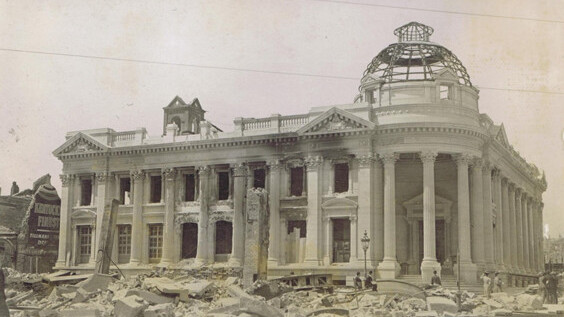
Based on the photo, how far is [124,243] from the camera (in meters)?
43.7

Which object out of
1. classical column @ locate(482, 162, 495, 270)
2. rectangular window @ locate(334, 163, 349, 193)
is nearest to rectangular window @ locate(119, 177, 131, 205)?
rectangular window @ locate(334, 163, 349, 193)

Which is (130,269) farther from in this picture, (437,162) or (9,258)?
(437,162)

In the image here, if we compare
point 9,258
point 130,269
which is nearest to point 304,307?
point 130,269

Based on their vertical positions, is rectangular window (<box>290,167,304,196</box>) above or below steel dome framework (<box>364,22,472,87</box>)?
below

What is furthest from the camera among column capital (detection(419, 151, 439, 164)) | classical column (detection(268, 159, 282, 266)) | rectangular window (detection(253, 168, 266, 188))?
rectangular window (detection(253, 168, 266, 188))

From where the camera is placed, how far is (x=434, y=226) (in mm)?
35344

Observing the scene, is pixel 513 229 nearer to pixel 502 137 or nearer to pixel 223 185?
pixel 502 137

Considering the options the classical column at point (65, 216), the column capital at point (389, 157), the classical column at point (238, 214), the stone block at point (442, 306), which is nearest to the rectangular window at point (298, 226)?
the classical column at point (238, 214)

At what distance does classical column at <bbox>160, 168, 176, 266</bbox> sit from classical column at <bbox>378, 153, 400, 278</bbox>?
12918 mm

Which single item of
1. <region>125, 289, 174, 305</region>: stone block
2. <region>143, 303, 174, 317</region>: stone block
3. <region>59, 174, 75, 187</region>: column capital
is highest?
<region>59, 174, 75, 187</region>: column capital

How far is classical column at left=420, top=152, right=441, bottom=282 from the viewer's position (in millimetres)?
34562

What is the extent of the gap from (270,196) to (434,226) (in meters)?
9.18

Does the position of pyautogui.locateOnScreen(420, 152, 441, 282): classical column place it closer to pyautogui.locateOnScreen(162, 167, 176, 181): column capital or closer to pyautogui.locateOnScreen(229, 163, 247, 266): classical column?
pyautogui.locateOnScreen(229, 163, 247, 266): classical column

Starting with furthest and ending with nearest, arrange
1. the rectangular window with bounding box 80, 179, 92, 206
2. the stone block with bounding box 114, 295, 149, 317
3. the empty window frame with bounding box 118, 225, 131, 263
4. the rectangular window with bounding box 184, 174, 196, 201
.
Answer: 1. the rectangular window with bounding box 80, 179, 92, 206
2. the empty window frame with bounding box 118, 225, 131, 263
3. the rectangular window with bounding box 184, 174, 196, 201
4. the stone block with bounding box 114, 295, 149, 317
